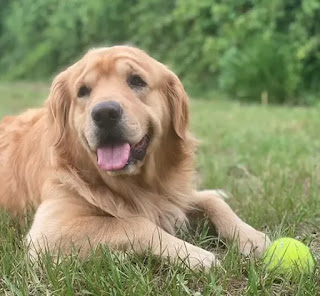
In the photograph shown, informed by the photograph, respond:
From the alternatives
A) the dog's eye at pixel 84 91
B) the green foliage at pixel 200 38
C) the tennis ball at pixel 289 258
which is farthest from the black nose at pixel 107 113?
the green foliage at pixel 200 38

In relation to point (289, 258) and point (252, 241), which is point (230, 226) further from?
point (289, 258)

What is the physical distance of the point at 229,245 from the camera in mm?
2541

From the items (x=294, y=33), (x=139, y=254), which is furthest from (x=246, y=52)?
(x=139, y=254)

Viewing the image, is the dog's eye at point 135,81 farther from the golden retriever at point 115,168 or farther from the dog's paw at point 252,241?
the dog's paw at point 252,241

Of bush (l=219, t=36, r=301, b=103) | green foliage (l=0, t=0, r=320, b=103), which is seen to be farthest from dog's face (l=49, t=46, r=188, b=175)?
green foliage (l=0, t=0, r=320, b=103)

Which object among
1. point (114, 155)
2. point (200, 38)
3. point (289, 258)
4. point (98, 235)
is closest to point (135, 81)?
point (114, 155)

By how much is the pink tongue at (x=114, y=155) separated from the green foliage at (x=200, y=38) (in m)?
9.28

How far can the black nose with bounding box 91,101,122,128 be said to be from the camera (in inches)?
97.4

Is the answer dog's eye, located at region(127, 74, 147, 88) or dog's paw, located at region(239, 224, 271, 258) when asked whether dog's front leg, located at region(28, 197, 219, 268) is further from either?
dog's eye, located at region(127, 74, 147, 88)

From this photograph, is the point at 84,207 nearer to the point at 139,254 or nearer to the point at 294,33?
the point at 139,254

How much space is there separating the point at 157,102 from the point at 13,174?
105cm

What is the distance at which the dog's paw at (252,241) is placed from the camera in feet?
8.13

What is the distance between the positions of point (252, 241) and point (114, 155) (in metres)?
0.77

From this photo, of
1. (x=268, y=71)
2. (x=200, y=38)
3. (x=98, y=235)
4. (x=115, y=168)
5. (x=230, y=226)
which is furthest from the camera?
(x=200, y=38)
